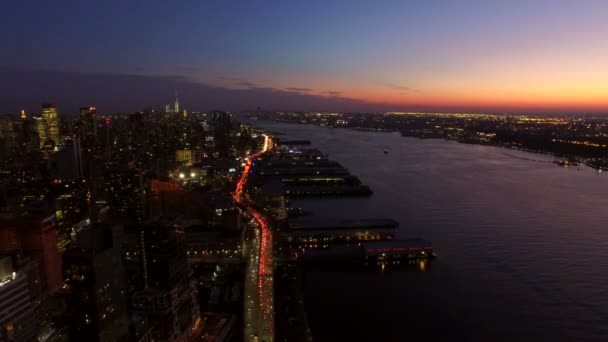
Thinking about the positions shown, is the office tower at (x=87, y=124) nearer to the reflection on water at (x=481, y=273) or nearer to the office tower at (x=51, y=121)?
the office tower at (x=51, y=121)

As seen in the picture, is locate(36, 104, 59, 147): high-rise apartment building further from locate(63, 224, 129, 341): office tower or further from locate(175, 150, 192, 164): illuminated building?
locate(63, 224, 129, 341): office tower

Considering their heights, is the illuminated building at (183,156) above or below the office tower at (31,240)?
below

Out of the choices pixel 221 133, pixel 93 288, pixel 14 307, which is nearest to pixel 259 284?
pixel 93 288

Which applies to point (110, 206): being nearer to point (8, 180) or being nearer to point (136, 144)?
point (8, 180)

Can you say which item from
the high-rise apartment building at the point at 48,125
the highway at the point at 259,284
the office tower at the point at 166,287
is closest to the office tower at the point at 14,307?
the office tower at the point at 166,287

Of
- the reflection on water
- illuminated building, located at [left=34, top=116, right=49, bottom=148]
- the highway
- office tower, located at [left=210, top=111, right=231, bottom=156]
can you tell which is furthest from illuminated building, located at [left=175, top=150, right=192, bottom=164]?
illuminated building, located at [left=34, top=116, right=49, bottom=148]

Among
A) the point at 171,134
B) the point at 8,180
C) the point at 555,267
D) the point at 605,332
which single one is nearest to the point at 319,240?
the point at 555,267
